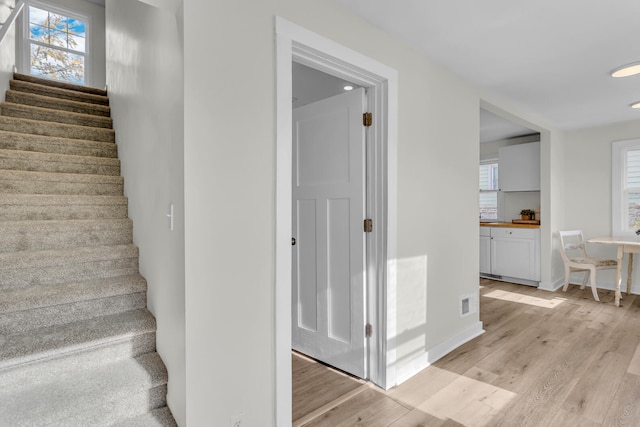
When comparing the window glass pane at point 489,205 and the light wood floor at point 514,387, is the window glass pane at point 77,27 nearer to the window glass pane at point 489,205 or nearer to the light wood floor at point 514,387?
the light wood floor at point 514,387

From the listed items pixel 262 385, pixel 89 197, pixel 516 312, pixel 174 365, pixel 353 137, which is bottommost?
pixel 516 312

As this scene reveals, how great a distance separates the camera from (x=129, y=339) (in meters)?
1.83

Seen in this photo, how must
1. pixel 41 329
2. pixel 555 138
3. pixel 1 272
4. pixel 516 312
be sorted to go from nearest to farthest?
pixel 41 329
pixel 1 272
pixel 516 312
pixel 555 138

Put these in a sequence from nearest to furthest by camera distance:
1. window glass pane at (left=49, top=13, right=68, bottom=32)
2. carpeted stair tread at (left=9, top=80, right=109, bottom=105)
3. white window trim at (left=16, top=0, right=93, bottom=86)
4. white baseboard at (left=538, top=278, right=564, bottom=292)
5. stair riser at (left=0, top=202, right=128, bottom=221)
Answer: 1. stair riser at (left=0, top=202, right=128, bottom=221)
2. carpeted stair tread at (left=9, top=80, right=109, bottom=105)
3. white baseboard at (left=538, top=278, right=564, bottom=292)
4. white window trim at (left=16, top=0, right=93, bottom=86)
5. window glass pane at (left=49, top=13, right=68, bottom=32)

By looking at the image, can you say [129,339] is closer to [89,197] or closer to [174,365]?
[174,365]

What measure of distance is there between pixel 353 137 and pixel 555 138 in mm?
4107

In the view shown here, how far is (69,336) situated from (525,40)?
10.6ft

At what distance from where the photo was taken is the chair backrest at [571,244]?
4.72 m

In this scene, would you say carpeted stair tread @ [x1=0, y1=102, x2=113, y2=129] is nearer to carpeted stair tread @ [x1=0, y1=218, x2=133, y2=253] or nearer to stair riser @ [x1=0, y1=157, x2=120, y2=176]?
stair riser @ [x1=0, y1=157, x2=120, y2=176]

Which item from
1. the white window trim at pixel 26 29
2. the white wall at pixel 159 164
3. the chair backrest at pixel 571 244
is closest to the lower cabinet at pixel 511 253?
the chair backrest at pixel 571 244

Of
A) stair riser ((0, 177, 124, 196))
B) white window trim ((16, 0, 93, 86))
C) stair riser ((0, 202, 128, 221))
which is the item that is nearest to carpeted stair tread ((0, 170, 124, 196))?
stair riser ((0, 177, 124, 196))

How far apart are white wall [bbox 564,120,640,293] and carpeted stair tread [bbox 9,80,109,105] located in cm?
641

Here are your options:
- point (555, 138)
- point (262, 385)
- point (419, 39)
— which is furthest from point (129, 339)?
point (555, 138)

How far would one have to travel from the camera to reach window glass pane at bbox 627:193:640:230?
4723 mm
